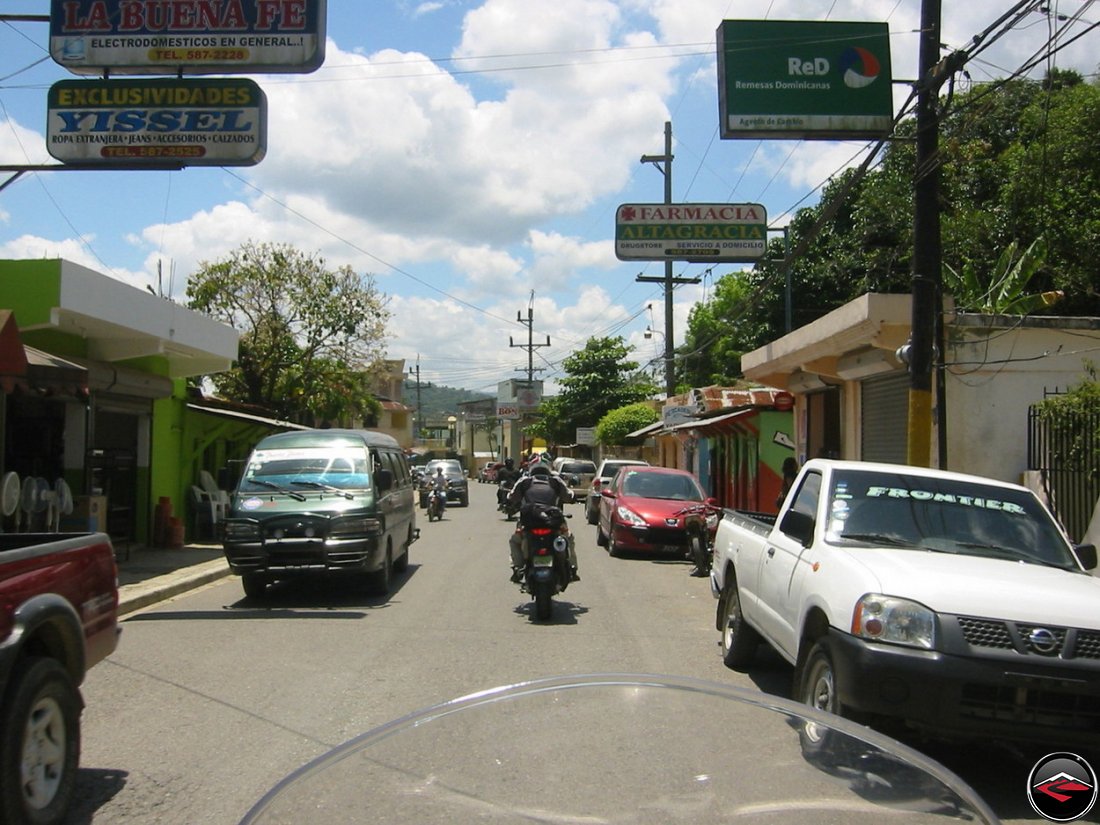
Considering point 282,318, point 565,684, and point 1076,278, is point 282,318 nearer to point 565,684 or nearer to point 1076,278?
point 1076,278

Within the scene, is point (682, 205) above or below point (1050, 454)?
above

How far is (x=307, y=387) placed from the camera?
32.4m

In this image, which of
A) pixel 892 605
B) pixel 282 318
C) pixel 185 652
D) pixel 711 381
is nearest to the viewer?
pixel 892 605

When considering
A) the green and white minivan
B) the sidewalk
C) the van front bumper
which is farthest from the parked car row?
the sidewalk

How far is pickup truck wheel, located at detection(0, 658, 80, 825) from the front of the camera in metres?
4.19

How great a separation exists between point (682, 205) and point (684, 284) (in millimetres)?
8890

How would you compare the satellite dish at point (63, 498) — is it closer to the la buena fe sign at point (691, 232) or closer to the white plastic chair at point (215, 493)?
the white plastic chair at point (215, 493)

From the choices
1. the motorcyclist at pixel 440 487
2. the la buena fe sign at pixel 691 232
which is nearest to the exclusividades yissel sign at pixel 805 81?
the la buena fe sign at pixel 691 232

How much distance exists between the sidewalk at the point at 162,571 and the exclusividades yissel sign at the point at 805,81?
9428 mm

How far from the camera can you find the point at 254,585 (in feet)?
40.5

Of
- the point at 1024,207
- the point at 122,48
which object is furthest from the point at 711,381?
the point at 122,48

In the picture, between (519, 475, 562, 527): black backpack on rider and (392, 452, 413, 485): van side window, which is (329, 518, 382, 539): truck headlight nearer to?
(519, 475, 562, 527): black backpack on rider

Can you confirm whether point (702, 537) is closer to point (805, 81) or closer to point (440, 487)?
point (805, 81)

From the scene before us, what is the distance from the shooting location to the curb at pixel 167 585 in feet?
38.2
